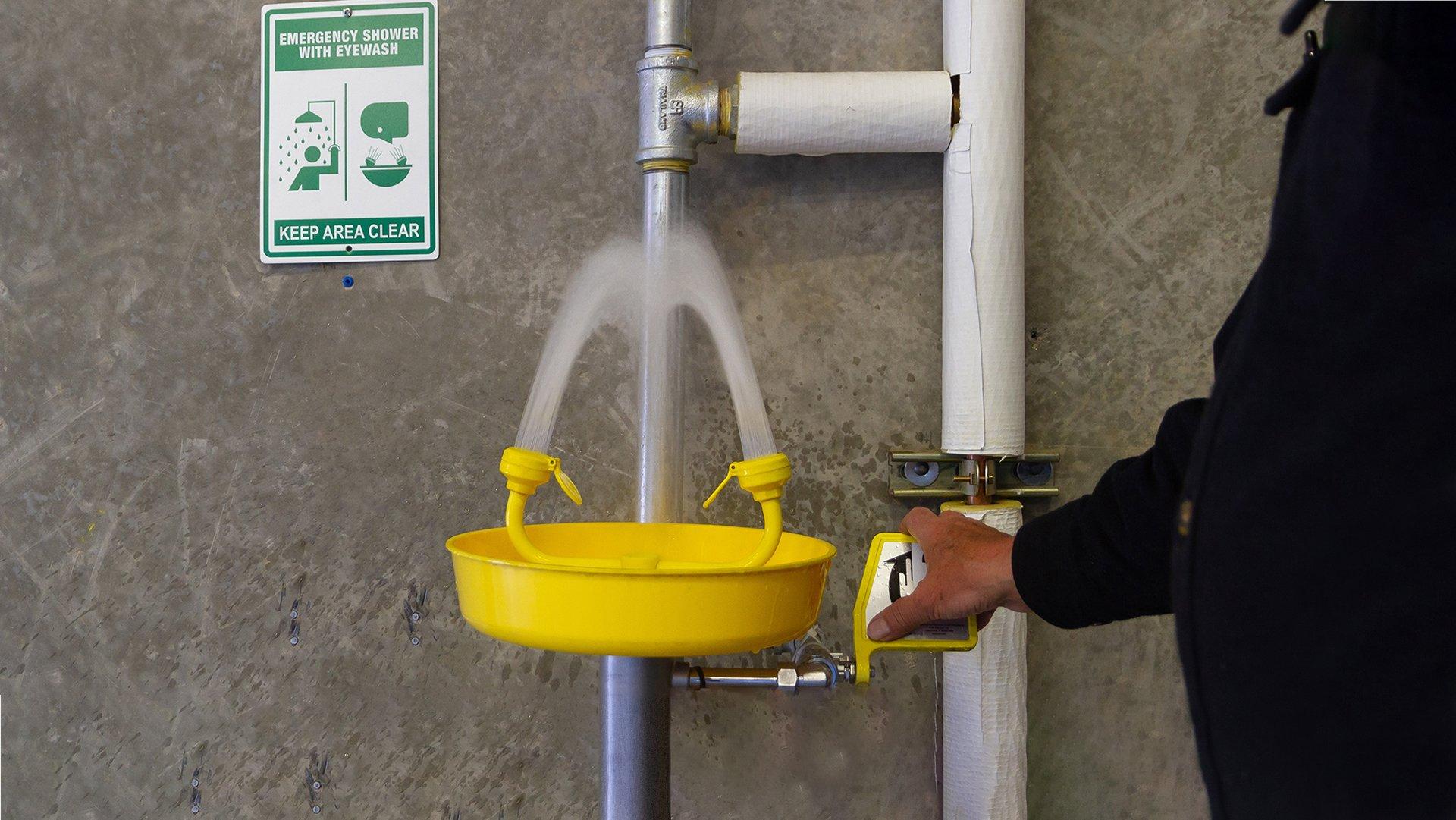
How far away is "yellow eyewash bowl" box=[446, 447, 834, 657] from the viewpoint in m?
0.67

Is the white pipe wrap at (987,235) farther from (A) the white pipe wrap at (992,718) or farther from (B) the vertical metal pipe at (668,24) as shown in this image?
(B) the vertical metal pipe at (668,24)

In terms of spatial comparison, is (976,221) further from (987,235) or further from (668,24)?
(668,24)

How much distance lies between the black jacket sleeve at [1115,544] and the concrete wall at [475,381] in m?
0.32

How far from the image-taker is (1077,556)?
689 millimetres

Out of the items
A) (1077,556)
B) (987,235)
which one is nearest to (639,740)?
(1077,556)

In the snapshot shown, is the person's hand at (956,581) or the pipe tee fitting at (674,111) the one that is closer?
the person's hand at (956,581)

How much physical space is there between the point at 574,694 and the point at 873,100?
685 millimetres

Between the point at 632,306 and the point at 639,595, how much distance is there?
0.48 meters

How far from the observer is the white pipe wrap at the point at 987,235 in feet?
3.07

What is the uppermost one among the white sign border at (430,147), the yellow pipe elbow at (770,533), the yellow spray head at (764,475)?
the white sign border at (430,147)

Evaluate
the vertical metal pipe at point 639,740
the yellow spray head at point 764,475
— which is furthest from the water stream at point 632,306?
the vertical metal pipe at point 639,740

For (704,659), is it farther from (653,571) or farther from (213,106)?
(213,106)

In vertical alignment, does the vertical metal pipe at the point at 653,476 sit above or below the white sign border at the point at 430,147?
below

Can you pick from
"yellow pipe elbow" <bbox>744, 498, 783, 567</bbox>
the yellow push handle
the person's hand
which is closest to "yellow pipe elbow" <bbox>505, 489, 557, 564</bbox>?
the yellow push handle
